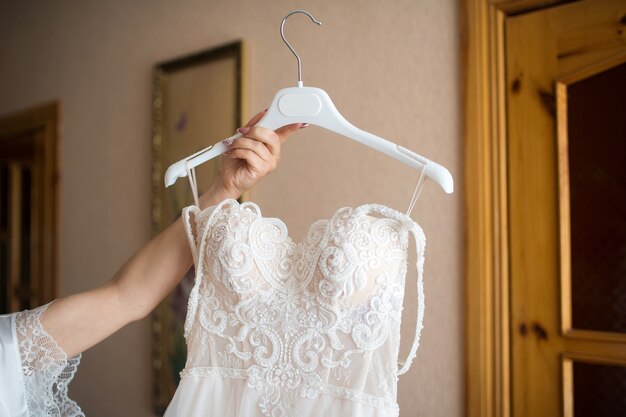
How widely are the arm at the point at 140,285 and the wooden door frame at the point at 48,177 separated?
72.3 inches

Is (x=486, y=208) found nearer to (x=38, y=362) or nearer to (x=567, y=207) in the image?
(x=567, y=207)

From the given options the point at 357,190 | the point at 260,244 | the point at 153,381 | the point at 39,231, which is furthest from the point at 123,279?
the point at 39,231

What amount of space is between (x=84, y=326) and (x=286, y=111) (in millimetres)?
612

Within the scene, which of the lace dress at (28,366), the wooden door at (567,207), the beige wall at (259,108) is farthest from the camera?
the beige wall at (259,108)

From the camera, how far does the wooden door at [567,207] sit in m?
1.37

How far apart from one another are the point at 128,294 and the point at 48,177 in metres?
2.02

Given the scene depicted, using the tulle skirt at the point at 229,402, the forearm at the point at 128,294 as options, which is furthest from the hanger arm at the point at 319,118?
the tulle skirt at the point at 229,402

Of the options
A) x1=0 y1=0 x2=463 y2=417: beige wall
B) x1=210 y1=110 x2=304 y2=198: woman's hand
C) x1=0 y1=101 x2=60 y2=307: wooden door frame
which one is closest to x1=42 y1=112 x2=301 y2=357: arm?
x1=210 y1=110 x2=304 y2=198: woman's hand

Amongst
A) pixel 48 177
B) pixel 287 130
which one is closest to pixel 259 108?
pixel 287 130

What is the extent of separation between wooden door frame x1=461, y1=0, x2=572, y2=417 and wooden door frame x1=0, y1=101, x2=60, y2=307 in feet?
7.13

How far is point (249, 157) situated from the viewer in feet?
3.58

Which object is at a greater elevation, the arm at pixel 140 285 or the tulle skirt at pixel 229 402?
the arm at pixel 140 285

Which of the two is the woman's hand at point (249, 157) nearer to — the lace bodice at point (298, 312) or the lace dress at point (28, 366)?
the lace bodice at point (298, 312)

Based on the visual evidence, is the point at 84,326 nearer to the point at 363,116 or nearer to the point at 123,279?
the point at 123,279
